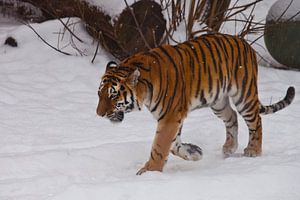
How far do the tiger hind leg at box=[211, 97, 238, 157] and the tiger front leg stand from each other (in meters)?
0.93

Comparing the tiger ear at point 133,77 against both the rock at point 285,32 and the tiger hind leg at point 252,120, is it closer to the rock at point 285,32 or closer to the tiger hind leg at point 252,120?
the tiger hind leg at point 252,120

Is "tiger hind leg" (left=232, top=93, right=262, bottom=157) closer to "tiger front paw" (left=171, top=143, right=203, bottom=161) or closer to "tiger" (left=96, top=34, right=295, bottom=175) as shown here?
"tiger" (left=96, top=34, right=295, bottom=175)

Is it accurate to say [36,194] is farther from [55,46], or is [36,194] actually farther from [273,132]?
[55,46]

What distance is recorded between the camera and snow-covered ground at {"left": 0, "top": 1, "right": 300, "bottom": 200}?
490 centimetres

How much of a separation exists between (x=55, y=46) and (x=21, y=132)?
121 inches

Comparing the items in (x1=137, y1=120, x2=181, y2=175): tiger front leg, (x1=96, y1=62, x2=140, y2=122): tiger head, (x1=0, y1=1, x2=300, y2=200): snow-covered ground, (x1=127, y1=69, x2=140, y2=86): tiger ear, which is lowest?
(x1=0, y1=1, x2=300, y2=200): snow-covered ground

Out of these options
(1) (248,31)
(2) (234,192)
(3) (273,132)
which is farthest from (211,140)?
(1) (248,31)

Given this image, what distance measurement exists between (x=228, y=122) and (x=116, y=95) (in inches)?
60.5

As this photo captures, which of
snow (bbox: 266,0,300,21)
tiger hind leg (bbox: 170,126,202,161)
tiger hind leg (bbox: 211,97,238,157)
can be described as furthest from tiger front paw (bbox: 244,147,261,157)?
snow (bbox: 266,0,300,21)

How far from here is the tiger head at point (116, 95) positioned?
519 centimetres

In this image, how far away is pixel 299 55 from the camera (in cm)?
980

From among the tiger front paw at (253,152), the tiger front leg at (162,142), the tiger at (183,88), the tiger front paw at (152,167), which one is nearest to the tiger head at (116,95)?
the tiger at (183,88)

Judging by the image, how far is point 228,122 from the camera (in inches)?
250

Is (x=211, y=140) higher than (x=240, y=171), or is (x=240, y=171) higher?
(x=240, y=171)
